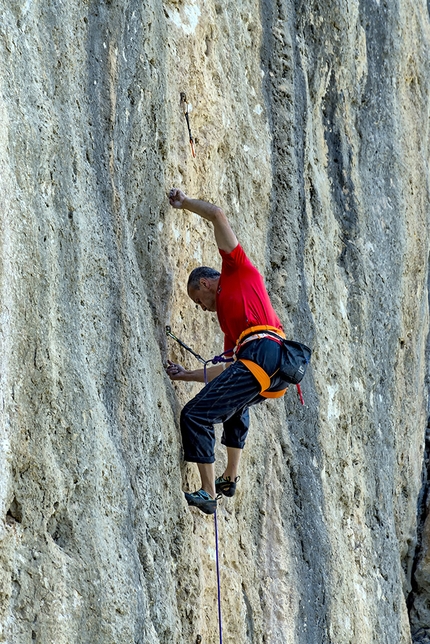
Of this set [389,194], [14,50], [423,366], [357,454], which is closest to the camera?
[14,50]

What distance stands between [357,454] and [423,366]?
7.74 ft

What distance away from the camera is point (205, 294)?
252 inches

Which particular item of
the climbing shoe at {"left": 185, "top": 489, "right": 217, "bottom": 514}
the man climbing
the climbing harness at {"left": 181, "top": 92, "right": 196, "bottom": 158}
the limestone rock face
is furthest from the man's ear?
the climbing shoe at {"left": 185, "top": 489, "right": 217, "bottom": 514}

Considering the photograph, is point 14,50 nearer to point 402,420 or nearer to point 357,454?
point 357,454

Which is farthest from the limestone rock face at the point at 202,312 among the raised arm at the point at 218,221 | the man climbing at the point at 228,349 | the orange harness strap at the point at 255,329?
the orange harness strap at the point at 255,329

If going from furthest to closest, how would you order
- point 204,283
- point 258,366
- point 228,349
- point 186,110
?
point 186,110, point 228,349, point 204,283, point 258,366

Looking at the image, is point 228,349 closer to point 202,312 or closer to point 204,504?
point 202,312

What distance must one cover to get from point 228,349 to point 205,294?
36cm

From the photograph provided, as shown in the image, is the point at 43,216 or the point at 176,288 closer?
the point at 43,216

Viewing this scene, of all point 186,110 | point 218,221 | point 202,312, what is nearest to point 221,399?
point 218,221

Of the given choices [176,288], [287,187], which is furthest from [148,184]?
[287,187]

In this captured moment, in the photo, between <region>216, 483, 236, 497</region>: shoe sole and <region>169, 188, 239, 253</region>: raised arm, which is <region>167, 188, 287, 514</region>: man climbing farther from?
<region>216, 483, 236, 497</region>: shoe sole

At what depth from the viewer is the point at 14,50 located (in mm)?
5051

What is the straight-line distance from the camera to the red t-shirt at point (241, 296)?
20.4ft
